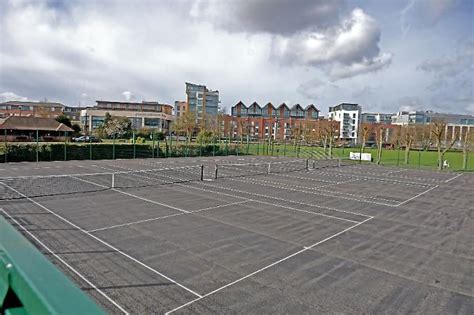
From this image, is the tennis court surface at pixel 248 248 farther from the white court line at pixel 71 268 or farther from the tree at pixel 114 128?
the tree at pixel 114 128

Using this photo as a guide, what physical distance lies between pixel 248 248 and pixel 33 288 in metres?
7.88

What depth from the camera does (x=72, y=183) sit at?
17.5 meters

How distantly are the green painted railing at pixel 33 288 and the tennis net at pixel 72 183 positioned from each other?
14436mm

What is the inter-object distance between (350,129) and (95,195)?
413 feet

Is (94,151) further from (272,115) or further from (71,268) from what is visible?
(272,115)

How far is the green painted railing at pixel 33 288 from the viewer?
1053 mm

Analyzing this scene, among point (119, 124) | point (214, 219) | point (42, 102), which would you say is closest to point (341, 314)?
point (214, 219)

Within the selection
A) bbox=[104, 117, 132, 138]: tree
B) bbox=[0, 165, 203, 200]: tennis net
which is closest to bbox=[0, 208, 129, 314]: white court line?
bbox=[0, 165, 203, 200]: tennis net

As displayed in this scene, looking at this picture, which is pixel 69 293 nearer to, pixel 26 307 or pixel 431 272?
pixel 26 307

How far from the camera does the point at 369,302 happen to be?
6.11 metres

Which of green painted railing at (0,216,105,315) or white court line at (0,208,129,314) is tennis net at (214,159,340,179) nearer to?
white court line at (0,208,129,314)

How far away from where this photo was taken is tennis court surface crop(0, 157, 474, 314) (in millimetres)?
6094

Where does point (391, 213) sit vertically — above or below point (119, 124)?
below

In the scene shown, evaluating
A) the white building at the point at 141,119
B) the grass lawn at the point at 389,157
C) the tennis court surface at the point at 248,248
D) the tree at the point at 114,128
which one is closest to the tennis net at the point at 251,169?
the tennis court surface at the point at 248,248
